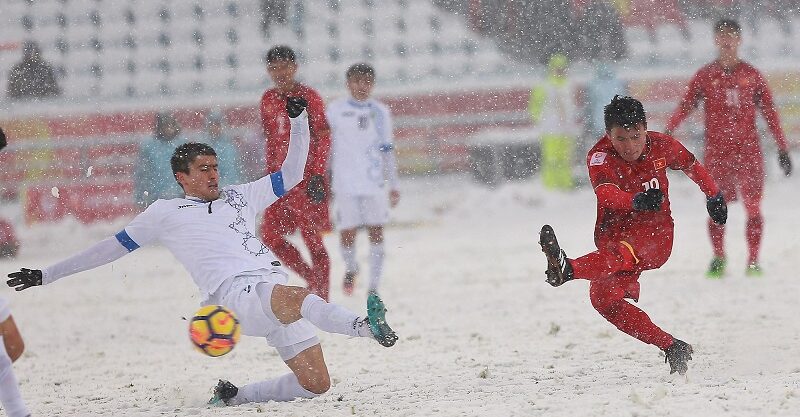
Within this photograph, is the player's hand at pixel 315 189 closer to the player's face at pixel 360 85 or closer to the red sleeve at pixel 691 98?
the player's face at pixel 360 85

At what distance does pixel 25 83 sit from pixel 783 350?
12369 mm

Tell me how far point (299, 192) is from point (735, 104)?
3.16 metres

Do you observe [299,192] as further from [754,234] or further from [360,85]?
[754,234]

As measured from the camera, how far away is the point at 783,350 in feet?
17.9

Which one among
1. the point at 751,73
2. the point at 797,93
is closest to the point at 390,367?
the point at 751,73

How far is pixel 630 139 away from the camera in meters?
4.75

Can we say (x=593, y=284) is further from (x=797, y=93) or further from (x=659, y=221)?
(x=797, y=93)

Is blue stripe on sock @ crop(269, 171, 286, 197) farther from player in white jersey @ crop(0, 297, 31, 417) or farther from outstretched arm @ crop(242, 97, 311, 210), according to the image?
A: player in white jersey @ crop(0, 297, 31, 417)

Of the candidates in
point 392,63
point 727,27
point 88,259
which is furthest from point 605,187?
point 392,63

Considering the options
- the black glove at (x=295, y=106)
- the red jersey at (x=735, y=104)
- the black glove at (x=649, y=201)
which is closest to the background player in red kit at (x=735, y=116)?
the red jersey at (x=735, y=104)

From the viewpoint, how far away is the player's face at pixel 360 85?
830 centimetres

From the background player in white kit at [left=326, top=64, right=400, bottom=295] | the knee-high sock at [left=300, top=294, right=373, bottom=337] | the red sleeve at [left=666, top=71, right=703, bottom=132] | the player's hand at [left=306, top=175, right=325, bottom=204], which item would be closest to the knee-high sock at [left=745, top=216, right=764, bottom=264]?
the red sleeve at [left=666, top=71, right=703, bottom=132]

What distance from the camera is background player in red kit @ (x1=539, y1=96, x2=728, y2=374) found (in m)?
4.73

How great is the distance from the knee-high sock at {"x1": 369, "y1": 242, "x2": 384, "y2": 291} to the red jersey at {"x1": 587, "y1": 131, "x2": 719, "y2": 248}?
353 cm
